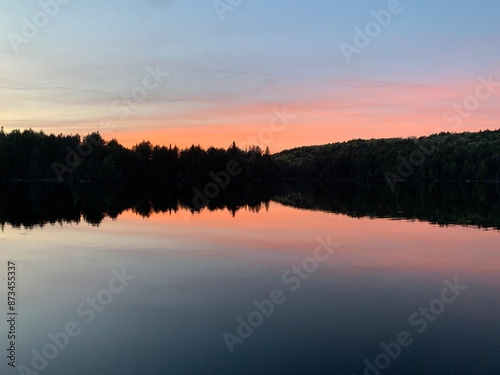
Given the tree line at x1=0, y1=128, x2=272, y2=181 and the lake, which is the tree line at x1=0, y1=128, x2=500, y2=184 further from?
the lake

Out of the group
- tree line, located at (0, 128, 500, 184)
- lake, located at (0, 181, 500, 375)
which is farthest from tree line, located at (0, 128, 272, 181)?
lake, located at (0, 181, 500, 375)

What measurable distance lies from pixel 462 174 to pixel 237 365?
669 feet

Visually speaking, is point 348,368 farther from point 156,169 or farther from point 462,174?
point 462,174

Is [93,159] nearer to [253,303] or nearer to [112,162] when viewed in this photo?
[112,162]

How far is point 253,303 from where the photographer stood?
1530cm

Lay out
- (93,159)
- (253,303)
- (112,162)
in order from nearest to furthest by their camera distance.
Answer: (253,303) → (93,159) → (112,162)

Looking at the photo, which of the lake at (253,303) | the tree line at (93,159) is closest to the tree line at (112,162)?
the tree line at (93,159)

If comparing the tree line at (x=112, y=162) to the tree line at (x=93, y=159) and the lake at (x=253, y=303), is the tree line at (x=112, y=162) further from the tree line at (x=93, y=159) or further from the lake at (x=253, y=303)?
the lake at (x=253, y=303)

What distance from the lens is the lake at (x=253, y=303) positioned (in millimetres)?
11055

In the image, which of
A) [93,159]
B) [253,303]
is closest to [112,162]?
[93,159]

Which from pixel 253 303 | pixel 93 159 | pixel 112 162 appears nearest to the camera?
pixel 253 303

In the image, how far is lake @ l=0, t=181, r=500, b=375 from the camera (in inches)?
435

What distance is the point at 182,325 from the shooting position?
Answer: 13.1 meters

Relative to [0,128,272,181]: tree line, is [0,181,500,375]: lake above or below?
below
